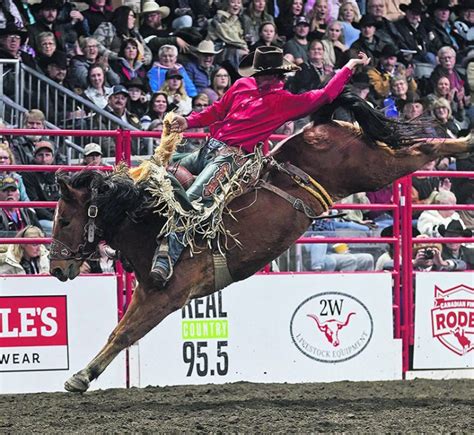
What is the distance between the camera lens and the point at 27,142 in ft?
29.8

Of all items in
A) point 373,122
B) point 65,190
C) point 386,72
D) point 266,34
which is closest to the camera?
point 65,190

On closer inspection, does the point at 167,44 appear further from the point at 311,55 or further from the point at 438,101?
the point at 438,101

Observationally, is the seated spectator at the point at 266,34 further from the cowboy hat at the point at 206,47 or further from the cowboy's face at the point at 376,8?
the cowboy's face at the point at 376,8

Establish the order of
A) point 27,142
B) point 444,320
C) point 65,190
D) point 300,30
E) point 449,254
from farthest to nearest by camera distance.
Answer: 1. point 300,30
2. point 449,254
3. point 27,142
4. point 444,320
5. point 65,190

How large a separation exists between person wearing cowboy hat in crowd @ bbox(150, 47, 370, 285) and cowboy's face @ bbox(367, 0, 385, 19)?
7.09 metres

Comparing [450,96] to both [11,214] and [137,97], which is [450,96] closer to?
[137,97]

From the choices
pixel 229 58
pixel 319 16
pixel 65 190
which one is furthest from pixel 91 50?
pixel 65 190

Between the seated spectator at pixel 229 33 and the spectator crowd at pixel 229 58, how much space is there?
0.04 feet

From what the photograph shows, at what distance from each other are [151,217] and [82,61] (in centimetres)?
460

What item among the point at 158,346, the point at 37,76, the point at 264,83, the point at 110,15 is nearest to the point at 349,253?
the point at 158,346

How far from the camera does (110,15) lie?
38.3ft

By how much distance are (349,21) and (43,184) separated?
631 cm

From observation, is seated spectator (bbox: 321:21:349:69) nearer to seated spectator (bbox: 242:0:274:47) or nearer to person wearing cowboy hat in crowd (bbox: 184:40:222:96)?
seated spectator (bbox: 242:0:274:47)

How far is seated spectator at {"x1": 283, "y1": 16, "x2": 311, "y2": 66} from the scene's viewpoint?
1226 cm
